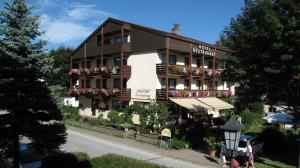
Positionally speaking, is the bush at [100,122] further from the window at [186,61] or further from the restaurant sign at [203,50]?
the restaurant sign at [203,50]

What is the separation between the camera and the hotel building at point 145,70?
3709cm

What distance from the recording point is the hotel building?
37.1m

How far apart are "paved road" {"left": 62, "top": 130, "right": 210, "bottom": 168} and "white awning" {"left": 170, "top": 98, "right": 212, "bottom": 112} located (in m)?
9.10

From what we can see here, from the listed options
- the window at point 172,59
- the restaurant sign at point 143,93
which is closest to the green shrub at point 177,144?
the restaurant sign at point 143,93

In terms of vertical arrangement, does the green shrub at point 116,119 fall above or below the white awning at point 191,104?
below

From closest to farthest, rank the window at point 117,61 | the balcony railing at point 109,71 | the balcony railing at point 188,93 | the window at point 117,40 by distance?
the balcony railing at point 188,93 → the balcony railing at point 109,71 → the window at point 117,40 → the window at point 117,61

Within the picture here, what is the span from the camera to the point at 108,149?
89.5ft

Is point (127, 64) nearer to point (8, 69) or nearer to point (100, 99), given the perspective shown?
point (100, 99)

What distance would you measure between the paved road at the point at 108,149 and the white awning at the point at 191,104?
29.8 feet

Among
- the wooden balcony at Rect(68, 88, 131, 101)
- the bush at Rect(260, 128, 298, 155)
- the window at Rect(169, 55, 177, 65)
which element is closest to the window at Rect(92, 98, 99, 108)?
the wooden balcony at Rect(68, 88, 131, 101)

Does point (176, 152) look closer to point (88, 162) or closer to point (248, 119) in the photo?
point (88, 162)

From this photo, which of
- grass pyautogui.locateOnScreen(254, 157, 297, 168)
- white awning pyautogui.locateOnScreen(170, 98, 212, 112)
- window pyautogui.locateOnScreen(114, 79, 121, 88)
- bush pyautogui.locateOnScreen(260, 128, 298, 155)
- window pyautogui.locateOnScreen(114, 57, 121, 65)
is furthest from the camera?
window pyautogui.locateOnScreen(114, 57, 121, 65)

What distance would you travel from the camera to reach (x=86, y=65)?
4900 centimetres

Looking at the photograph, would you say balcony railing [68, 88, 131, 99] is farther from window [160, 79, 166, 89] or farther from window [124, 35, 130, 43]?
window [124, 35, 130, 43]
